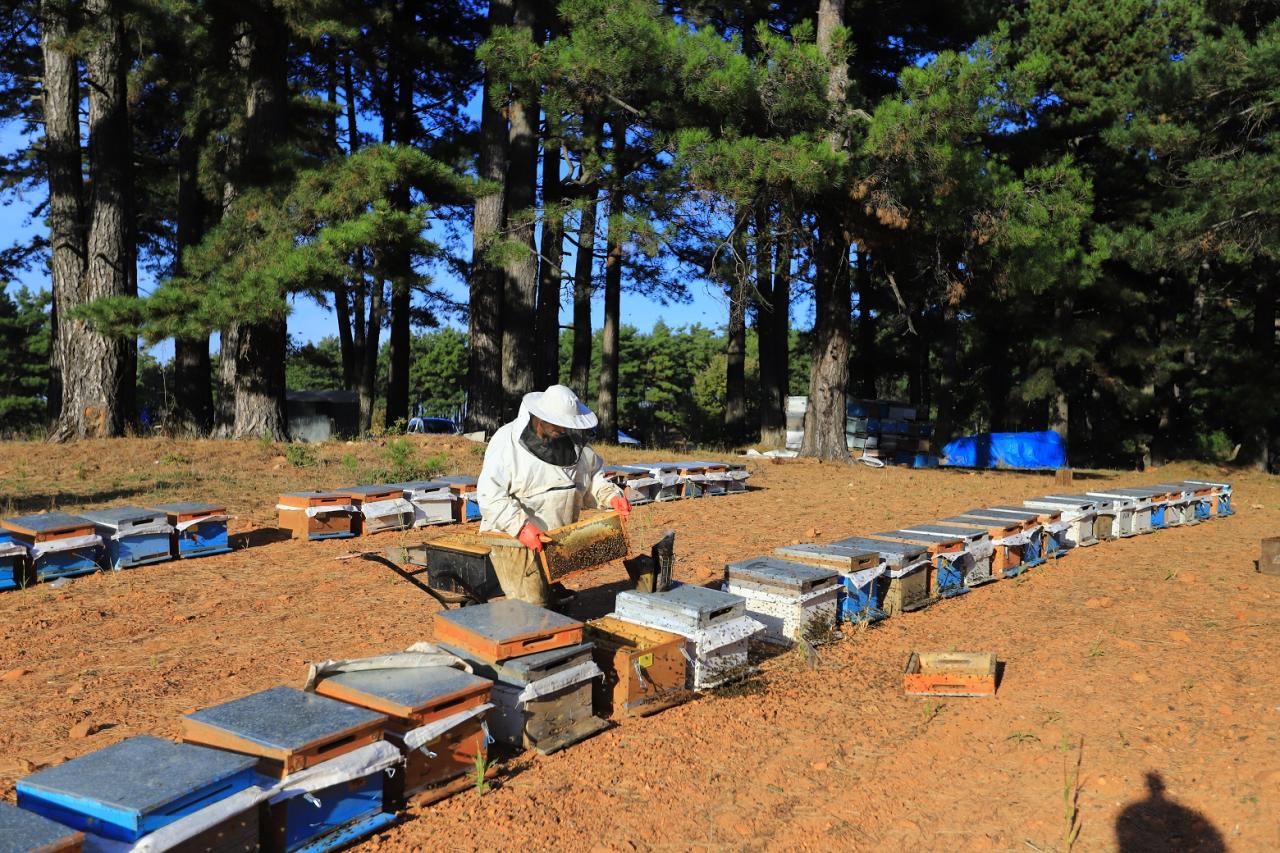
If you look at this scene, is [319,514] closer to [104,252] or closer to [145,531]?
[145,531]

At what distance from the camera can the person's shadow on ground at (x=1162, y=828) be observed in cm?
353

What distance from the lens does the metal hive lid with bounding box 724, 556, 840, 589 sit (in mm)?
5867

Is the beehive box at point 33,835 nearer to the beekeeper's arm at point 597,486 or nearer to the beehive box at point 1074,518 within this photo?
the beekeeper's arm at point 597,486

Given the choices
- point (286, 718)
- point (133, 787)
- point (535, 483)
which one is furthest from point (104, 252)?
point (133, 787)

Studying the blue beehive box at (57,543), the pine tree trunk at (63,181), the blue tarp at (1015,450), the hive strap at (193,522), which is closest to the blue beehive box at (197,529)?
the hive strap at (193,522)

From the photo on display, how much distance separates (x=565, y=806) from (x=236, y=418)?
13.0m

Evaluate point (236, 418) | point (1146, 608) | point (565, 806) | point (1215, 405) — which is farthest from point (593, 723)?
point (1215, 405)

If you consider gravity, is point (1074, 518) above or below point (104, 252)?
below

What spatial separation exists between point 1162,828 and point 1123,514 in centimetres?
767

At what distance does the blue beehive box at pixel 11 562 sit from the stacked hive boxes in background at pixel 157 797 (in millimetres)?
4898

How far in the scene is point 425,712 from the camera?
3.71 metres

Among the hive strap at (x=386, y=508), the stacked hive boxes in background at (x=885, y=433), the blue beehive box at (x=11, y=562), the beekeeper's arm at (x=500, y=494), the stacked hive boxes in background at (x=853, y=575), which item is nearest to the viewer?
the beekeeper's arm at (x=500, y=494)

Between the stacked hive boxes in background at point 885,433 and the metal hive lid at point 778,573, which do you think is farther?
the stacked hive boxes in background at point 885,433

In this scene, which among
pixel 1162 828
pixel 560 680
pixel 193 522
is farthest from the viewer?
pixel 193 522
